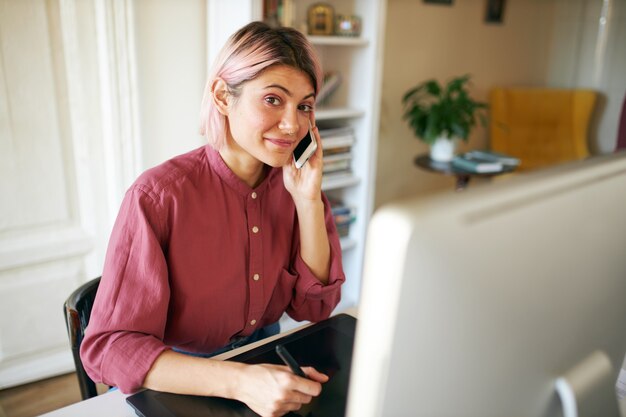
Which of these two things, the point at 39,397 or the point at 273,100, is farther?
the point at 39,397

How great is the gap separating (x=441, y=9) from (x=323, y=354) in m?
2.94

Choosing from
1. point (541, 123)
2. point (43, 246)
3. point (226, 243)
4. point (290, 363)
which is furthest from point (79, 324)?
point (541, 123)

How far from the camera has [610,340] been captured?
625 mm

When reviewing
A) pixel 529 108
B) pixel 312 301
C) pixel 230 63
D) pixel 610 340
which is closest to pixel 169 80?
pixel 230 63

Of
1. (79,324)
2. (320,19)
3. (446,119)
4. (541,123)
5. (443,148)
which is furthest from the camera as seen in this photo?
(541,123)

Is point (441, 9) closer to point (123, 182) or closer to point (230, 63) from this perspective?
point (123, 182)

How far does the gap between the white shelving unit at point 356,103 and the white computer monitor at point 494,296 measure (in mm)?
1990

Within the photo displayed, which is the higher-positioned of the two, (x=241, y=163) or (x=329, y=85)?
(x=329, y=85)

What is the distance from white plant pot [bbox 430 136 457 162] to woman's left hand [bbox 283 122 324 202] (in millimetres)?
1885

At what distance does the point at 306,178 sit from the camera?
1.22 metres

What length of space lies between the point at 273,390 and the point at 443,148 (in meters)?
2.43

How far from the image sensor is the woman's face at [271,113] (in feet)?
3.61

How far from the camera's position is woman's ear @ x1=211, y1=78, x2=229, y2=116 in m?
1.14

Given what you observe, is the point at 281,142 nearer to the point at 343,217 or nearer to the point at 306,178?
the point at 306,178
